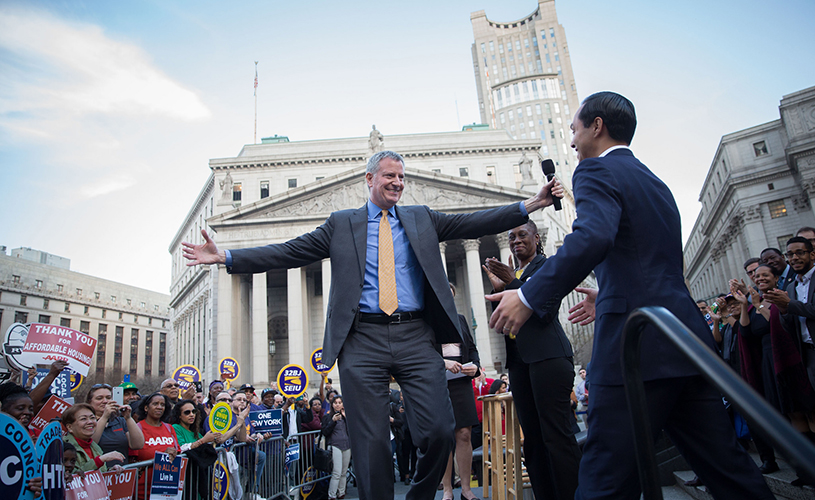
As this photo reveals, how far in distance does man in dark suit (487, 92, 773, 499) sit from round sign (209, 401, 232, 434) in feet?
20.9

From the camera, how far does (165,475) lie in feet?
20.8

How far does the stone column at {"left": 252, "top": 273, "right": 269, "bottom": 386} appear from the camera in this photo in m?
33.2

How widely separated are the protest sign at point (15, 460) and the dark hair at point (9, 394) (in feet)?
5.58

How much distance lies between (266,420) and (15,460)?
5927mm

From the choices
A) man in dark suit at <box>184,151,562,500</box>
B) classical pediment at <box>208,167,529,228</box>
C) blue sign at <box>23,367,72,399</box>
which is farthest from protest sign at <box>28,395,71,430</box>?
classical pediment at <box>208,167,529,228</box>

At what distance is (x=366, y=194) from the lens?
119 ft

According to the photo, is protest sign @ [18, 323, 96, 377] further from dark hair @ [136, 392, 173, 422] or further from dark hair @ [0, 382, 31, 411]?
dark hair @ [0, 382, 31, 411]

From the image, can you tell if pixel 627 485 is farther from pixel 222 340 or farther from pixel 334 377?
pixel 222 340

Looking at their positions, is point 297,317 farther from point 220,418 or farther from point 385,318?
point 385,318

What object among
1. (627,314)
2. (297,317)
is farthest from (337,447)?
(297,317)

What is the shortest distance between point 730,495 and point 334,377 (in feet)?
103

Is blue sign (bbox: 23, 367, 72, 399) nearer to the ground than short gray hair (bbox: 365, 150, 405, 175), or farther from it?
nearer to the ground

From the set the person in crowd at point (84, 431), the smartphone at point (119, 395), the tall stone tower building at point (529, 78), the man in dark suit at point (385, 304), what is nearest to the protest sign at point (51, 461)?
the person in crowd at point (84, 431)

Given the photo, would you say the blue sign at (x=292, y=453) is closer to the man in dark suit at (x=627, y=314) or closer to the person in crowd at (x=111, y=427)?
the person in crowd at (x=111, y=427)
